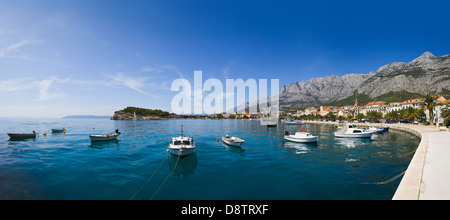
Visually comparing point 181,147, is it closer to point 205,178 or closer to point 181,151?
point 181,151

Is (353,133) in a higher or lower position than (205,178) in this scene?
higher

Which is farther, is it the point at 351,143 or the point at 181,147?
the point at 351,143

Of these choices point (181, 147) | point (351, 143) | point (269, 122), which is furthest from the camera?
point (269, 122)

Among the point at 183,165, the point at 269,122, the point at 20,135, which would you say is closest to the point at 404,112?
the point at 269,122


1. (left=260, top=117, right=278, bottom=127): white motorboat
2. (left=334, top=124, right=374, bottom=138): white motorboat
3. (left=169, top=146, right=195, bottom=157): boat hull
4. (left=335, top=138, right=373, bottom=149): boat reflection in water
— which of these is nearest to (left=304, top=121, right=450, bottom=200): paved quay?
(left=169, top=146, right=195, bottom=157): boat hull

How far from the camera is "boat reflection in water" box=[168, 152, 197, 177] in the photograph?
1686cm

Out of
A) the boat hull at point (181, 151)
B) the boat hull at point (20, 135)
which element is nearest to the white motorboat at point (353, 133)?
the boat hull at point (181, 151)

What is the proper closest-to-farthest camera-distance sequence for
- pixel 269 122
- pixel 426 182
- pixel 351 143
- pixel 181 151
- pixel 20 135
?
pixel 426 182, pixel 181 151, pixel 351 143, pixel 20 135, pixel 269 122

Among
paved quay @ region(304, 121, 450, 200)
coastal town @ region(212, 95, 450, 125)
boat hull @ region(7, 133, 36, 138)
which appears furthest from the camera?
coastal town @ region(212, 95, 450, 125)

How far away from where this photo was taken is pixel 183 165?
1919 centimetres

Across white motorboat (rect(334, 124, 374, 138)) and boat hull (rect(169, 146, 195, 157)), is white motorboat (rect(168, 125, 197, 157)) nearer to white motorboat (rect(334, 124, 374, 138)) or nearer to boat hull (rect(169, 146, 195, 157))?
boat hull (rect(169, 146, 195, 157))
